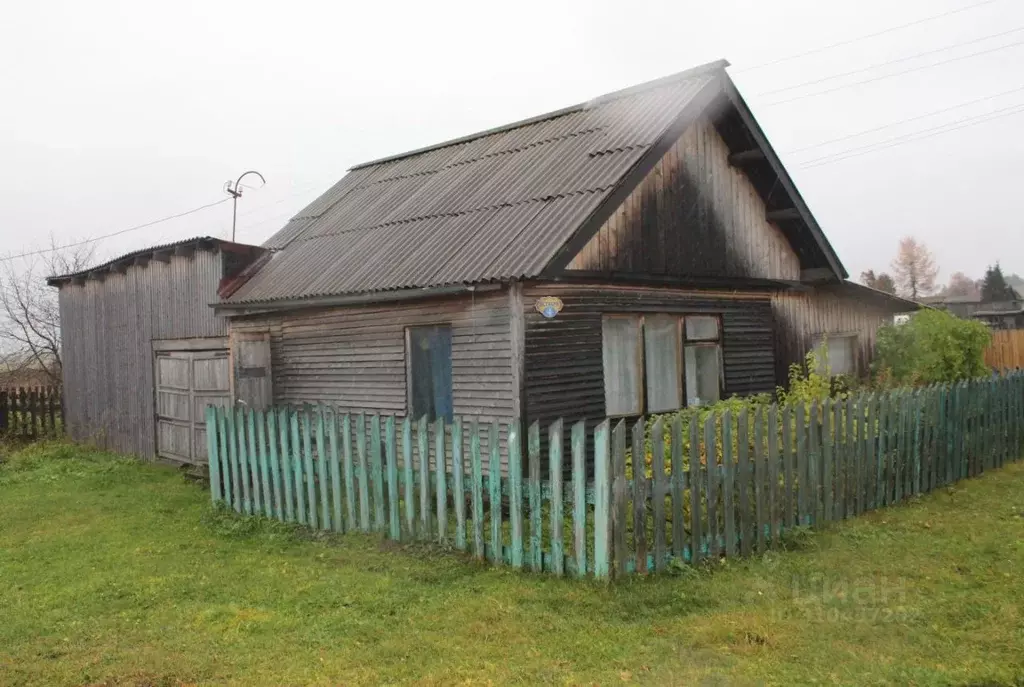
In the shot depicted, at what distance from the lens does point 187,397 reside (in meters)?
14.4

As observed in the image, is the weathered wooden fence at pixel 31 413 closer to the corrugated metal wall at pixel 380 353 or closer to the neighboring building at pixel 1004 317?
the corrugated metal wall at pixel 380 353

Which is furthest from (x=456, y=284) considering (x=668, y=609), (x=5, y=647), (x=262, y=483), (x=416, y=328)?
(x=5, y=647)

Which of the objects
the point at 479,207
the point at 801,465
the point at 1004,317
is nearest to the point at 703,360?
the point at 479,207

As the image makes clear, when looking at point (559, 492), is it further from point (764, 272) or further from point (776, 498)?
point (764, 272)

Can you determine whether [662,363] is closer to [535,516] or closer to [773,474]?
[773,474]

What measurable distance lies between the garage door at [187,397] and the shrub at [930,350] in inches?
470

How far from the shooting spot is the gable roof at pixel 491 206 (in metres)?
10.3

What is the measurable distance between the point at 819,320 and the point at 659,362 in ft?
16.8

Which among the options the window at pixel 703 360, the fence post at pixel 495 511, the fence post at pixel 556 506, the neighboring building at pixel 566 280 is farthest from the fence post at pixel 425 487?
the window at pixel 703 360

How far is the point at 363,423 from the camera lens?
8.33 metres

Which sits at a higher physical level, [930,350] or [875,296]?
[875,296]

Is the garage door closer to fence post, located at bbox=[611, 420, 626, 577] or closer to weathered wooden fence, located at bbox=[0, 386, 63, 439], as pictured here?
weathered wooden fence, located at bbox=[0, 386, 63, 439]

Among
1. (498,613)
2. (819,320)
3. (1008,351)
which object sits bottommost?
(498,613)

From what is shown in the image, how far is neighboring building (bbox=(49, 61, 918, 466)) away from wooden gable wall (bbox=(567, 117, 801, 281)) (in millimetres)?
33
